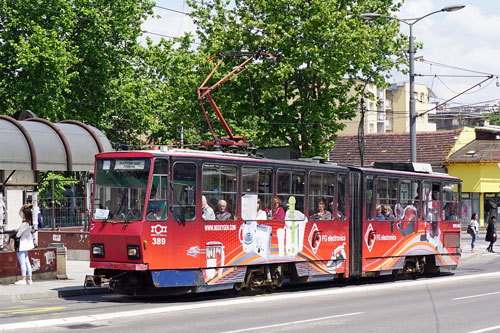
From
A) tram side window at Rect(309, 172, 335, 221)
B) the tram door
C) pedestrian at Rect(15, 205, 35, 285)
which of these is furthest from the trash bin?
the tram door

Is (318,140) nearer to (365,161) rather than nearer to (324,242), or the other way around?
(324,242)

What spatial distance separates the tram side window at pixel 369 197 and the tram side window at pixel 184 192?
672 cm

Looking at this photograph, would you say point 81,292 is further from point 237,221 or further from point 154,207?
point 237,221

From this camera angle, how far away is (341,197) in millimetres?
21078

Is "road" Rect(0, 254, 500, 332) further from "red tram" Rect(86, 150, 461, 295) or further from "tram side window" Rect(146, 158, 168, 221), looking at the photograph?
"tram side window" Rect(146, 158, 168, 221)

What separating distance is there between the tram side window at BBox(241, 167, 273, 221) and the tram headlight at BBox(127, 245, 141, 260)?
2.81 meters

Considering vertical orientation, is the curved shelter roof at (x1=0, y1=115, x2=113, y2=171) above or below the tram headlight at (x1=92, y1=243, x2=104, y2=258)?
above

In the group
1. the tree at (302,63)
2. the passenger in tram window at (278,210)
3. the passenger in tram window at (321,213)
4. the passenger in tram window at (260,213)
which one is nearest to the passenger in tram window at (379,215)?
the passenger in tram window at (321,213)

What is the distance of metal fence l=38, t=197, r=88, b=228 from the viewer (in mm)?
29078

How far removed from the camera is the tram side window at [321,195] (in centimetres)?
2003

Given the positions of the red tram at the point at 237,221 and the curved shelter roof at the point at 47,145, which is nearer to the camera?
the red tram at the point at 237,221

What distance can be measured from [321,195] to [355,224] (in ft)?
Result: 5.71

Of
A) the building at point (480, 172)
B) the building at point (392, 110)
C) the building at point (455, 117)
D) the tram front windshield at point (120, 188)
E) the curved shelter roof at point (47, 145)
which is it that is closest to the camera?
the tram front windshield at point (120, 188)

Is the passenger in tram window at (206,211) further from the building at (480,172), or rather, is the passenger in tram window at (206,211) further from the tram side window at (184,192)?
the building at (480,172)
